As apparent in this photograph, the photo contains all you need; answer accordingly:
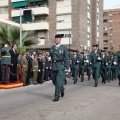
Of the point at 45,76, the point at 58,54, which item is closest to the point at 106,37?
the point at 45,76

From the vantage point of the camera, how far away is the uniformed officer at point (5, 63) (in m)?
13.1

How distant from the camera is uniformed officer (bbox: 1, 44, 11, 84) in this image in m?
13.1

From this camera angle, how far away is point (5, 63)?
43.2ft

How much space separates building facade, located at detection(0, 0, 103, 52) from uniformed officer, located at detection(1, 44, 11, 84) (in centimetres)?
2837

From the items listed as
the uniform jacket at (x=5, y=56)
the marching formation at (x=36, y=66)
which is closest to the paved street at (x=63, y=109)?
the marching formation at (x=36, y=66)

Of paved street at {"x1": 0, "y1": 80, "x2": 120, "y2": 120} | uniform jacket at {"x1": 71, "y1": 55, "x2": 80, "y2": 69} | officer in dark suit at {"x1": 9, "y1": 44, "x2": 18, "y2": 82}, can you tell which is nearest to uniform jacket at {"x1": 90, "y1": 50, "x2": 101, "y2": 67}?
uniform jacket at {"x1": 71, "y1": 55, "x2": 80, "y2": 69}

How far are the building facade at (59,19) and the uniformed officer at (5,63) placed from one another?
1117 inches

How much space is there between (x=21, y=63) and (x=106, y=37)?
252 ft

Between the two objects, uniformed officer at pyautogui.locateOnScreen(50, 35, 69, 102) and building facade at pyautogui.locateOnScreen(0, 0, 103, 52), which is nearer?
uniformed officer at pyautogui.locateOnScreen(50, 35, 69, 102)

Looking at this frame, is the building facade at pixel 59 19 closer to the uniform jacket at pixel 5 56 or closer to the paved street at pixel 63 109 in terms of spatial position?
the uniform jacket at pixel 5 56

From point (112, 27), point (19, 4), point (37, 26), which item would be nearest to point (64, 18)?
point (37, 26)

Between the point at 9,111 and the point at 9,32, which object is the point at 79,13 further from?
the point at 9,111

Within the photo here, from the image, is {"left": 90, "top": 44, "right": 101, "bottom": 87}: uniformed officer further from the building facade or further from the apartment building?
the apartment building

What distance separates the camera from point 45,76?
17.2m
